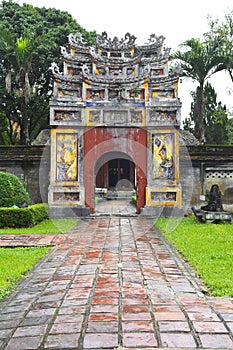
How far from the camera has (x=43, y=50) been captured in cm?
2269

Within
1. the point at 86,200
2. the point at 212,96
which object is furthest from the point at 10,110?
the point at 212,96

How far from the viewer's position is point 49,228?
10.6 metres

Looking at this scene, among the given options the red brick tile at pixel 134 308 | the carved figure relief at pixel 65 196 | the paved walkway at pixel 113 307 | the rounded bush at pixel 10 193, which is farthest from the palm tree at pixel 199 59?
the red brick tile at pixel 134 308

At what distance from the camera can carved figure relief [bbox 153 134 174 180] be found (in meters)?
13.6

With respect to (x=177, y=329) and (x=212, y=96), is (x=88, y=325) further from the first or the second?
(x=212, y=96)

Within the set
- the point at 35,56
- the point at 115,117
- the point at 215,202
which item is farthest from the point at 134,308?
the point at 35,56

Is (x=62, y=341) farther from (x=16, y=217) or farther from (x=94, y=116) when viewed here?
(x=94, y=116)

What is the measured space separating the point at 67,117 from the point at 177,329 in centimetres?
1130

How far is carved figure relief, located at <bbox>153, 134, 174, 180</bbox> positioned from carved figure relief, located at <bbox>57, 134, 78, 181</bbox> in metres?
3.05

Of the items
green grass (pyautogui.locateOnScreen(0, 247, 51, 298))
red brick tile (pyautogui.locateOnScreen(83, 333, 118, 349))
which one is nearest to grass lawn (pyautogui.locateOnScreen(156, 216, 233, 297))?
red brick tile (pyautogui.locateOnScreen(83, 333, 118, 349))

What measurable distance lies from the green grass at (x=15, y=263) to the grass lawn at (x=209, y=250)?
266 cm

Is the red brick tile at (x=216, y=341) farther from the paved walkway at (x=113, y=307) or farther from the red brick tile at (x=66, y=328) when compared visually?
the red brick tile at (x=66, y=328)

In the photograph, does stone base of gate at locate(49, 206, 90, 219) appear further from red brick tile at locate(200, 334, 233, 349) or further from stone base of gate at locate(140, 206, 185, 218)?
red brick tile at locate(200, 334, 233, 349)

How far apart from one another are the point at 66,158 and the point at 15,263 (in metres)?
7.83
